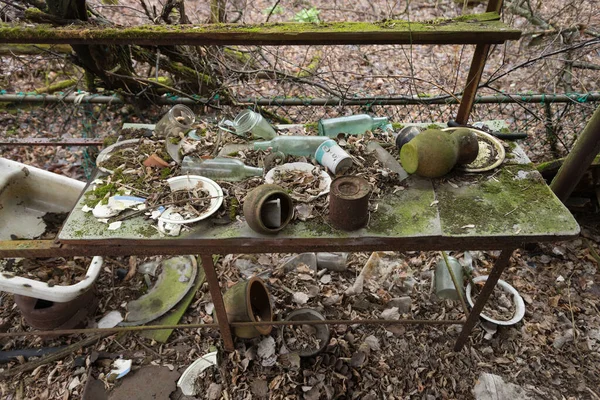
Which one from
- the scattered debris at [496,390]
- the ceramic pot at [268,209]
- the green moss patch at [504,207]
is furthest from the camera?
the scattered debris at [496,390]

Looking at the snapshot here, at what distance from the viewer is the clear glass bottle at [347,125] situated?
7.67 feet

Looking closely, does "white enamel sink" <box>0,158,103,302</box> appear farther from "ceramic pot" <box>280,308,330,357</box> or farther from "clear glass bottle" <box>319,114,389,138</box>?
"clear glass bottle" <box>319,114,389,138</box>

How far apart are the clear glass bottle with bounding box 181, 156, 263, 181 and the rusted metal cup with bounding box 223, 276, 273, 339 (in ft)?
2.86

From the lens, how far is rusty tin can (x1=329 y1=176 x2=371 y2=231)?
1688mm

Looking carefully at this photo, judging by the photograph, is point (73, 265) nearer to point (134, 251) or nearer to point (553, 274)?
point (134, 251)

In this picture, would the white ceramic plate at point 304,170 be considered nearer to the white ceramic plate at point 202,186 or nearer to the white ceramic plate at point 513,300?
the white ceramic plate at point 202,186

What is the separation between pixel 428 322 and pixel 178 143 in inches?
75.0

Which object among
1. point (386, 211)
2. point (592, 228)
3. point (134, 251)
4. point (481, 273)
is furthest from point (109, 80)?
point (592, 228)

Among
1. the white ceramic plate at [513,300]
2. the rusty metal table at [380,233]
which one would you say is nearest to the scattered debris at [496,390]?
the white ceramic plate at [513,300]

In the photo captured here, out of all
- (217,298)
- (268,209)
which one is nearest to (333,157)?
(268,209)

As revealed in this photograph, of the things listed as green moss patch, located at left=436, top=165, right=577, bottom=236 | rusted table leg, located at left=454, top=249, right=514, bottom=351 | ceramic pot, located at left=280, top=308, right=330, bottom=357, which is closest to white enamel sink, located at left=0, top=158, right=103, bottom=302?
ceramic pot, located at left=280, top=308, right=330, bottom=357

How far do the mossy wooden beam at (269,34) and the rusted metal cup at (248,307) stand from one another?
5.04ft

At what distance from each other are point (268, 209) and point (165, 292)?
1.62 metres

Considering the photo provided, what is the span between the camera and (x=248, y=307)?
2.50 m
